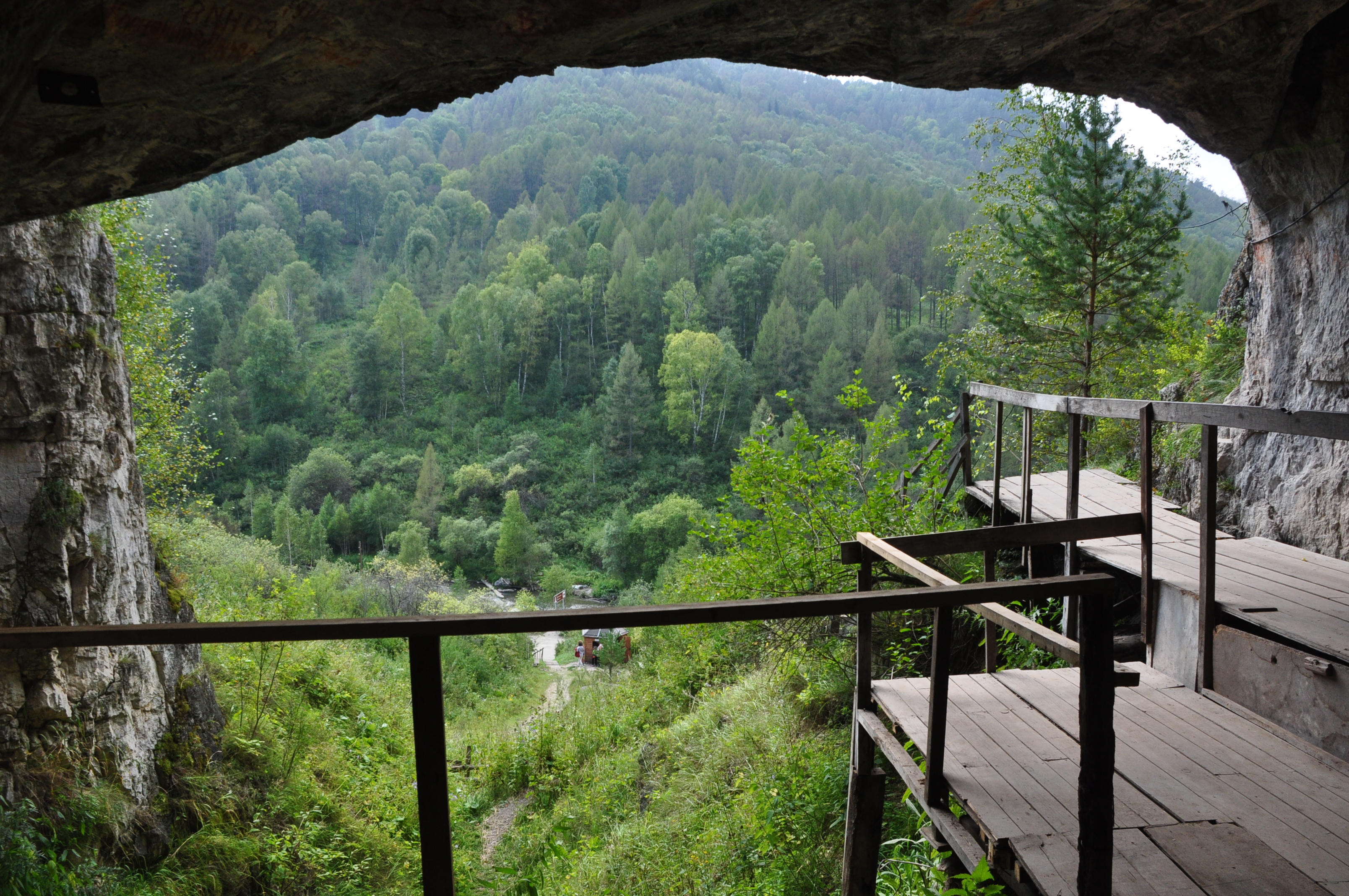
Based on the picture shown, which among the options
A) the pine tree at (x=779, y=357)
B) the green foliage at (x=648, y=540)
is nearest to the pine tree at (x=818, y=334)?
the pine tree at (x=779, y=357)

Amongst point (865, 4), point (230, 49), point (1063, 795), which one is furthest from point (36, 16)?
point (865, 4)

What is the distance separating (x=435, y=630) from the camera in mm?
1429

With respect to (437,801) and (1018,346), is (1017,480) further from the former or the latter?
(437,801)

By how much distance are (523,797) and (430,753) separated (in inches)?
365

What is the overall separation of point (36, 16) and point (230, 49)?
5.11 feet

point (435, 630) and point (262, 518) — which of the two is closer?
point (435, 630)

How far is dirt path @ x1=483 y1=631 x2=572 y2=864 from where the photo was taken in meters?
8.47

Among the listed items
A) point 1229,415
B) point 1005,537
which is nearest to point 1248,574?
point 1229,415

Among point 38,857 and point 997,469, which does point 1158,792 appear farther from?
point 38,857

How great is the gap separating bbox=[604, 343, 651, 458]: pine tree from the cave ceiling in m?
55.4

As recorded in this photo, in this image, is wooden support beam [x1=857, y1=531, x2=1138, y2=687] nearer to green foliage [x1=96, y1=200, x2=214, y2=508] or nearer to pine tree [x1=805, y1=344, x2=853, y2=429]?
green foliage [x1=96, y1=200, x2=214, y2=508]

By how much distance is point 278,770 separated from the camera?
6.45 m

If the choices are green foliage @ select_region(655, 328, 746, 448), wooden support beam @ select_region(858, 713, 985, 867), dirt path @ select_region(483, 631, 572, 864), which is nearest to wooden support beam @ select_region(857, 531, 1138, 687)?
wooden support beam @ select_region(858, 713, 985, 867)

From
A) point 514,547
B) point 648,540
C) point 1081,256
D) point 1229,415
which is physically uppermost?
point 1081,256
